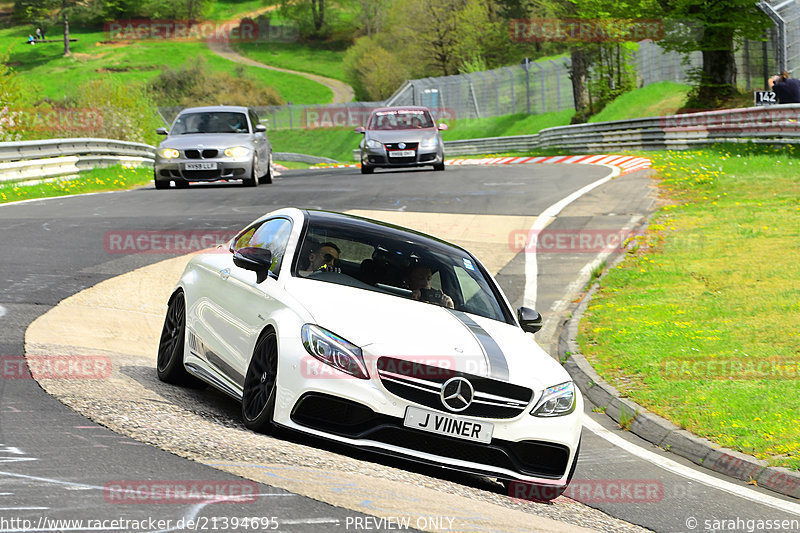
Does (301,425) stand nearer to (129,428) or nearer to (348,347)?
(348,347)

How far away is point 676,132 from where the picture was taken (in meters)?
34.5

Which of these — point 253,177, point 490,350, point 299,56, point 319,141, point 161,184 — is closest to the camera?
point 490,350

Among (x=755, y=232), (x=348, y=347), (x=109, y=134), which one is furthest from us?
(x=109, y=134)

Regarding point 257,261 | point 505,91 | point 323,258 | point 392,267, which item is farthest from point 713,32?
point 257,261

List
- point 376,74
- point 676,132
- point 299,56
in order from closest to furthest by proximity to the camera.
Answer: point 676,132 → point 376,74 → point 299,56

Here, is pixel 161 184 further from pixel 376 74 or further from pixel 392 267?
pixel 376 74

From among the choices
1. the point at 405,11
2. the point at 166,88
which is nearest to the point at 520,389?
the point at 405,11

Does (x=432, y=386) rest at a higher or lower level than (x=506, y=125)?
higher

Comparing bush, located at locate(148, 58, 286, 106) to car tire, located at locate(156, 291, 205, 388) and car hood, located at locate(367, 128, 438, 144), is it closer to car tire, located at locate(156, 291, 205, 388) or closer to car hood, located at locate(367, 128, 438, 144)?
car hood, located at locate(367, 128, 438, 144)

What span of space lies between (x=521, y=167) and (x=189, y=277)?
23.6 metres

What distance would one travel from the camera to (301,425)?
640 cm

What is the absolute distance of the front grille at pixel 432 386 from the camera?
629 cm

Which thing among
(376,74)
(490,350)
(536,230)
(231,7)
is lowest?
(536,230)

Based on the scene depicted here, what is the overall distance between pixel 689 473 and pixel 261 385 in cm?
344
